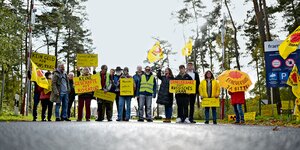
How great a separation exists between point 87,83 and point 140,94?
182 cm

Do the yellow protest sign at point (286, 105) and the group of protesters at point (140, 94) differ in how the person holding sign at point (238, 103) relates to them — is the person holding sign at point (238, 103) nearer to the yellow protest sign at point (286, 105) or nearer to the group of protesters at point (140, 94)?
the group of protesters at point (140, 94)

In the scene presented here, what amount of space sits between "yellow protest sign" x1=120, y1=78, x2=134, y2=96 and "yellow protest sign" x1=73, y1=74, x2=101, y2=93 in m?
0.78

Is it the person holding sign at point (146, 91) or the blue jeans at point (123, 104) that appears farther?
the blue jeans at point (123, 104)

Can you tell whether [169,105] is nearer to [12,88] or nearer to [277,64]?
[277,64]

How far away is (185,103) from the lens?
38.9 ft

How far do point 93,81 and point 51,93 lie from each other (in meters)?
1.68

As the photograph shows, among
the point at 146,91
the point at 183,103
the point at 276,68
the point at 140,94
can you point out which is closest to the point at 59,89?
the point at 140,94

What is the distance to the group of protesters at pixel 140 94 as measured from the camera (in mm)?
12031

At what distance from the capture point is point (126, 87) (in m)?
13.2

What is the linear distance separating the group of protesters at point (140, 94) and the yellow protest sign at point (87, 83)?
0.18 metres

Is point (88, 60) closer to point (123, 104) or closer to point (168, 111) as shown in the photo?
point (123, 104)

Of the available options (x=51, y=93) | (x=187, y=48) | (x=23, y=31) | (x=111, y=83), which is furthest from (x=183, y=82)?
(x=187, y=48)

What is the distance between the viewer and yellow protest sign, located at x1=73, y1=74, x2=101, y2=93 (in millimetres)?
13162

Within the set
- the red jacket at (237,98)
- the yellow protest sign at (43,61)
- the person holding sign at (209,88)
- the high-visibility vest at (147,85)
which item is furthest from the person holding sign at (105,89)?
the red jacket at (237,98)
